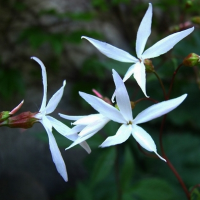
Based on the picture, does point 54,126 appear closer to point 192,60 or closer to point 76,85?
point 192,60

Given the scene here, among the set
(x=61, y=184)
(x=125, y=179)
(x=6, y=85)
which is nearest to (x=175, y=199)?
(x=125, y=179)

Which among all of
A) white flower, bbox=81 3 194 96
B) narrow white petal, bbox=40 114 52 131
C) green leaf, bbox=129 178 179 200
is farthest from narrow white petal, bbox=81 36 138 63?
green leaf, bbox=129 178 179 200

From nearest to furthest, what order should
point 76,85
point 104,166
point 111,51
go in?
point 111,51 → point 104,166 → point 76,85

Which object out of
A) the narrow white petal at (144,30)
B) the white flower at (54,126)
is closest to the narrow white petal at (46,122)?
the white flower at (54,126)

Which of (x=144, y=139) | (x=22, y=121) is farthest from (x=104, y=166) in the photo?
(x=144, y=139)

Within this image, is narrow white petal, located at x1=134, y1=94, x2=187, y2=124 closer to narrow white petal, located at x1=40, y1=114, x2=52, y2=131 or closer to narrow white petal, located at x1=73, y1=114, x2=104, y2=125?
narrow white petal, located at x1=73, y1=114, x2=104, y2=125
